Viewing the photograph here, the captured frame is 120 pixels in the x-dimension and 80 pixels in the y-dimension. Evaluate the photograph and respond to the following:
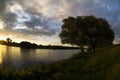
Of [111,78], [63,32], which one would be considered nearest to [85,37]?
[63,32]

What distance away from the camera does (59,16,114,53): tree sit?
221 ft

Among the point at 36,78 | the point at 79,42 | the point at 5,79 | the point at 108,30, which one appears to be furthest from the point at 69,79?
the point at 108,30

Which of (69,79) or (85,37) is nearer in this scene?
(69,79)

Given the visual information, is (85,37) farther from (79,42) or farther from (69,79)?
(69,79)

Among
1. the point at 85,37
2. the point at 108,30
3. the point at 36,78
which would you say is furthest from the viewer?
the point at 108,30

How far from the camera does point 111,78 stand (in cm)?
2369

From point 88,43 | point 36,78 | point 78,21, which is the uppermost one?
point 78,21

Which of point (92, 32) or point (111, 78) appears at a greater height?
point (92, 32)

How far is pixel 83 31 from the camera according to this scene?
6681cm

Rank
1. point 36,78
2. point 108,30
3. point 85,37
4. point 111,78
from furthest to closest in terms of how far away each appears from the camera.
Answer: point 108,30
point 85,37
point 36,78
point 111,78

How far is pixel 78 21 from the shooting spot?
6856cm

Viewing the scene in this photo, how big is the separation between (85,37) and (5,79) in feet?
137

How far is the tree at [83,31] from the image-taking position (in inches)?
2650

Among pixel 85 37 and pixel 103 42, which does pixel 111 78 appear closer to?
pixel 85 37
